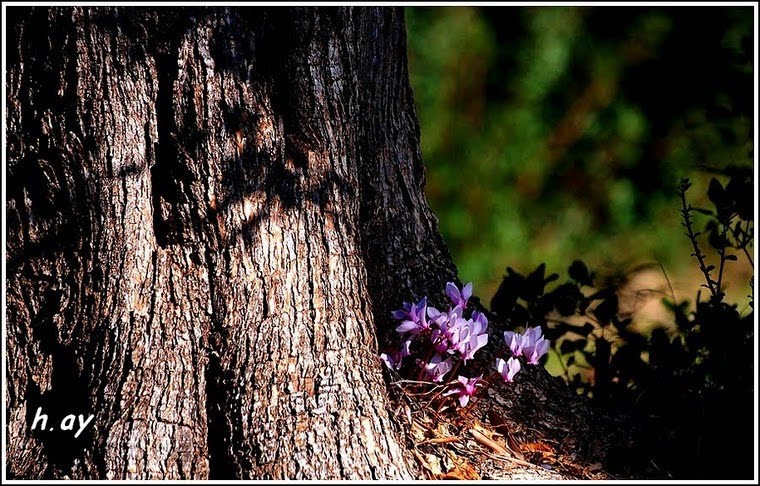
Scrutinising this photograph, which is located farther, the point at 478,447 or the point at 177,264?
the point at 478,447

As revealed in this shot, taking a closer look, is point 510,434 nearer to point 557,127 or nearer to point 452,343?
point 452,343

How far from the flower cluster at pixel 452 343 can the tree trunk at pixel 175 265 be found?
0.17 metres

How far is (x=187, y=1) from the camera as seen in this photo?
2.34 metres

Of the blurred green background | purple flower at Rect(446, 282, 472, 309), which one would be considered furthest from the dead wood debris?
the blurred green background

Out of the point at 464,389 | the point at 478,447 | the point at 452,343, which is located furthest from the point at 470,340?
the point at 478,447

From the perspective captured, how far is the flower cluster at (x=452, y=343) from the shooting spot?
2.49 meters

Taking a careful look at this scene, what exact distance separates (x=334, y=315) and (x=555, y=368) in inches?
125

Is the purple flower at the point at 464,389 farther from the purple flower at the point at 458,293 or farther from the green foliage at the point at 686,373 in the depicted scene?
the green foliage at the point at 686,373

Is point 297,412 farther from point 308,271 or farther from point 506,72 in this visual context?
point 506,72

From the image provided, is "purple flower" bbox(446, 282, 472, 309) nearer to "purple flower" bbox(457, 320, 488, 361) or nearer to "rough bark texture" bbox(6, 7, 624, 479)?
"purple flower" bbox(457, 320, 488, 361)

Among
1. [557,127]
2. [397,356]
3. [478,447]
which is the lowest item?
[478,447]

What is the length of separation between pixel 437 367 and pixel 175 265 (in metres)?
0.79

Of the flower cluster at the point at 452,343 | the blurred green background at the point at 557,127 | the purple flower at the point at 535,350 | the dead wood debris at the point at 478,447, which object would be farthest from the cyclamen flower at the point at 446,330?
the blurred green background at the point at 557,127

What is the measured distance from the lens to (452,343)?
2500 millimetres
